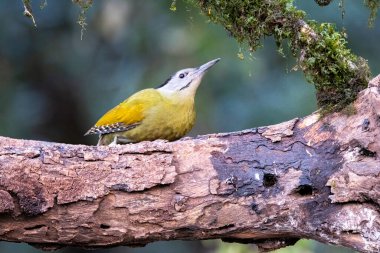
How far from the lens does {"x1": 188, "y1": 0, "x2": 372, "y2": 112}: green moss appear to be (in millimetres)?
4578

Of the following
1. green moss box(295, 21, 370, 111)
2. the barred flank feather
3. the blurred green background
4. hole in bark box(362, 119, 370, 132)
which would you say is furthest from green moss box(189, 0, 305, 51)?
the blurred green background

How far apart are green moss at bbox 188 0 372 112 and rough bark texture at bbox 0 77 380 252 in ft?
0.58

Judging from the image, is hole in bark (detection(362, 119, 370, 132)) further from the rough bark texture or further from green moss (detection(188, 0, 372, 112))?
green moss (detection(188, 0, 372, 112))

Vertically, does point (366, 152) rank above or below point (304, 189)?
above

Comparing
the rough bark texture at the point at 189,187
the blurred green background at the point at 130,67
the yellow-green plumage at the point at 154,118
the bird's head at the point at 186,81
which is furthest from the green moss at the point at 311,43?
the blurred green background at the point at 130,67

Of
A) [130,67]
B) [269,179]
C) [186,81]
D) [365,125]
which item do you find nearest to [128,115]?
[186,81]

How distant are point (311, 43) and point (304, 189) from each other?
0.77 meters

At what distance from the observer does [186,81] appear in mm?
6547

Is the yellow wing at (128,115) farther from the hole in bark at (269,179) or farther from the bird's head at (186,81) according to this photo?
the hole in bark at (269,179)

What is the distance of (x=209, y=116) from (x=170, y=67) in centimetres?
64

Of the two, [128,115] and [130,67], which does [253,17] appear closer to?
[128,115]

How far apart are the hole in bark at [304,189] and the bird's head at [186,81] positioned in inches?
84.0

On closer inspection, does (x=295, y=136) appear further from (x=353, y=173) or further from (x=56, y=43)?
(x=56, y=43)

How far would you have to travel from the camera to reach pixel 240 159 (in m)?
4.48
